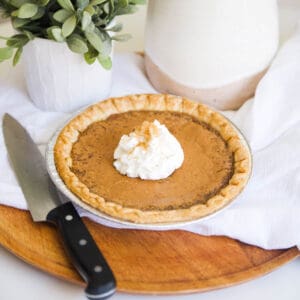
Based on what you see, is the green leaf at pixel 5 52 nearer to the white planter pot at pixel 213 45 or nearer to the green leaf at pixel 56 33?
the green leaf at pixel 56 33

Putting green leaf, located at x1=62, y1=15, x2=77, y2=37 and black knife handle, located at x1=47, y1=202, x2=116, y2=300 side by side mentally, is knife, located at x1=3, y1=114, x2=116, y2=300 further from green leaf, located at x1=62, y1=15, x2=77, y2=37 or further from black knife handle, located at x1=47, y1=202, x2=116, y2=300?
green leaf, located at x1=62, y1=15, x2=77, y2=37

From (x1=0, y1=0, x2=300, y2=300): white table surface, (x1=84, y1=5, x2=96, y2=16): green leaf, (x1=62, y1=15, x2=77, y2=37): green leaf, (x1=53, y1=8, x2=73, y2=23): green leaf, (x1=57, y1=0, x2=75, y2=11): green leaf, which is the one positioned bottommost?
(x1=0, y1=0, x2=300, y2=300): white table surface

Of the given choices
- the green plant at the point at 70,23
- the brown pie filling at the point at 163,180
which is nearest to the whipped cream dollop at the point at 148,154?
the brown pie filling at the point at 163,180

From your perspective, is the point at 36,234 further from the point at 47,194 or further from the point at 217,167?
the point at 217,167

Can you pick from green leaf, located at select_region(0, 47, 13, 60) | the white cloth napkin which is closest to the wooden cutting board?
the white cloth napkin

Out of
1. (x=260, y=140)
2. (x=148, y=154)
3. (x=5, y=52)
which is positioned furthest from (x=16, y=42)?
(x=260, y=140)

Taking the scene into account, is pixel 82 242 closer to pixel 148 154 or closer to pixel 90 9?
pixel 148 154

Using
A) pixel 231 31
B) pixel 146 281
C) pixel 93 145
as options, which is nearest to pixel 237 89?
pixel 231 31
